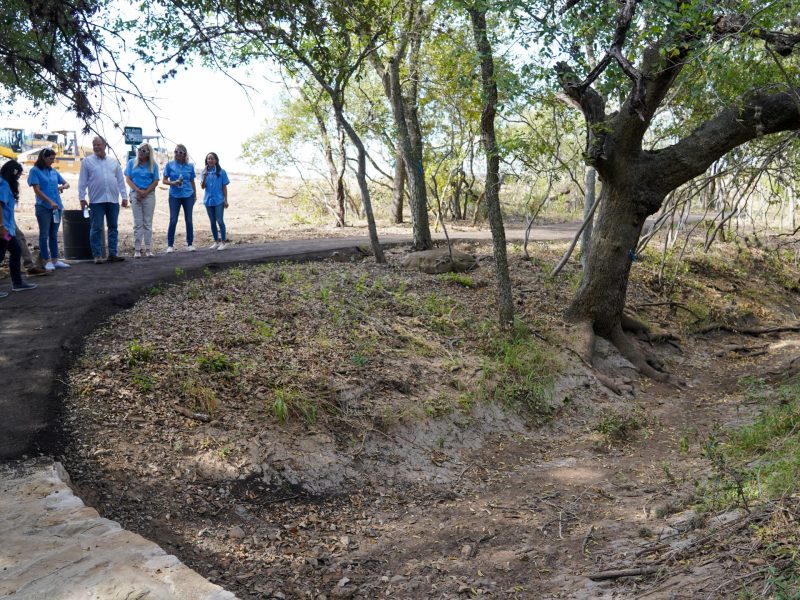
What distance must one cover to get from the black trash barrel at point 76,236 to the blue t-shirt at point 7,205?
2601 millimetres

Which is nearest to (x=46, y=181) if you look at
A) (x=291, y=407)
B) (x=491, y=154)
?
(x=291, y=407)

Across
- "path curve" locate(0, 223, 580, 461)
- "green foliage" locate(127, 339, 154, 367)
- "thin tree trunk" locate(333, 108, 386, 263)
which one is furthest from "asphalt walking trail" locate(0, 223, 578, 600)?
"thin tree trunk" locate(333, 108, 386, 263)

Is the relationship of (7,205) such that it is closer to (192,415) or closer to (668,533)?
(192,415)

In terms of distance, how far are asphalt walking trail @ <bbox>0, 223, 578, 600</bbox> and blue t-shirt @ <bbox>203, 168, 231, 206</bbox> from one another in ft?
7.34

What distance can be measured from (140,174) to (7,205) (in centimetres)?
275

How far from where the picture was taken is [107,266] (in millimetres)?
11156

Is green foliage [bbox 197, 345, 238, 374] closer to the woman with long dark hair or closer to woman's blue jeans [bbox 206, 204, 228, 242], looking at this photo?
the woman with long dark hair

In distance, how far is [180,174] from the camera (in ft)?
41.0

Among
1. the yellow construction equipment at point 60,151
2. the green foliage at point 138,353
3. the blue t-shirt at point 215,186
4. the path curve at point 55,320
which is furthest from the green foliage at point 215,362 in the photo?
the yellow construction equipment at point 60,151

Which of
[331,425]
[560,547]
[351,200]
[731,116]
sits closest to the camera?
[560,547]

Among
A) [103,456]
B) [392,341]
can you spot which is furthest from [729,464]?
[103,456]

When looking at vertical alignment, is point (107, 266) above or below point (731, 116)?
below

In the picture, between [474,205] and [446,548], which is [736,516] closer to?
[446,548]

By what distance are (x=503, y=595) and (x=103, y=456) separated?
11.8 ft
